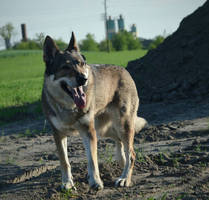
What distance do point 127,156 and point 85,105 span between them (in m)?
1.18

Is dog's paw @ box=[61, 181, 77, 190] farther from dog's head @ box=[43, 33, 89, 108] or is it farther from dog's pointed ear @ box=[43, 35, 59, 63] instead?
Result: dog's pointed ear @ box=[43, 35, 59, 63]

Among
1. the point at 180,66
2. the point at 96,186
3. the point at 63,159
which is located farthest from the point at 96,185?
the point at 180,66

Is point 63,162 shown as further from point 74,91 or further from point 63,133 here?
point 74,91

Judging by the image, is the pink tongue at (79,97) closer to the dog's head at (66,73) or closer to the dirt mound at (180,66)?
the dog's head at (66,73)

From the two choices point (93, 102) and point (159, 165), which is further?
point (159, 165)

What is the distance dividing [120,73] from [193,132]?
118 inches

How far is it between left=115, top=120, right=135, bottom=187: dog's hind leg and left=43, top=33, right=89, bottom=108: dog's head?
3.60ft

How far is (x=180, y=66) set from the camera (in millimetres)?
12883

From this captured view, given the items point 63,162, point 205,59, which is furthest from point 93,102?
point 205,59

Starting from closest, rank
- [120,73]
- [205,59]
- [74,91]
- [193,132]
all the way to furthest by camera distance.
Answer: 1. [74,91]
2. [120,73]
3. [193,132]
4. [205,59]

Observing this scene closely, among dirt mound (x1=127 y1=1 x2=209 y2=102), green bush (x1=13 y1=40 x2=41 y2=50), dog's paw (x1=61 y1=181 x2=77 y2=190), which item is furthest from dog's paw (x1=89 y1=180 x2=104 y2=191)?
green bush (x1=13 y1=40 x2=41 y2=50)

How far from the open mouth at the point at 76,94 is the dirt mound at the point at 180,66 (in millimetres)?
7072

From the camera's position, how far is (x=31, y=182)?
17.2ft

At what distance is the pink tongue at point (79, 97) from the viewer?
14.9 ft
